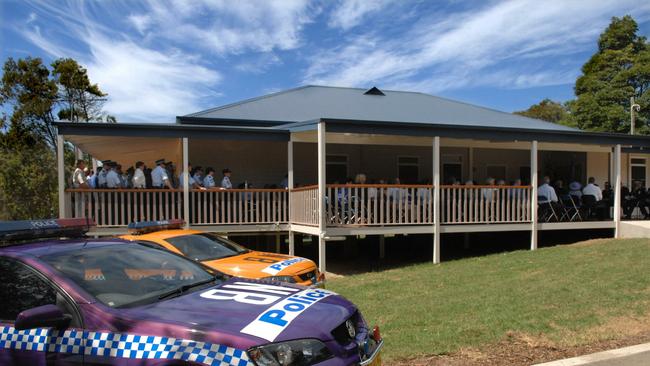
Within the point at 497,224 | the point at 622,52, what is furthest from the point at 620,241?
the point at 622,52

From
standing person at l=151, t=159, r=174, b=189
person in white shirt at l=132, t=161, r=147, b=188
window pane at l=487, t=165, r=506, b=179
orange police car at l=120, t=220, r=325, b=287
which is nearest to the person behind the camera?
orange police car at l=120, t=220, r=325, b=287

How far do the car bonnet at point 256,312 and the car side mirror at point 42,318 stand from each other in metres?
0.41

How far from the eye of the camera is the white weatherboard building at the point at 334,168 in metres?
12.8

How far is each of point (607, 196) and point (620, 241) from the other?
365 centimetres

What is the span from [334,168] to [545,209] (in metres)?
6.92

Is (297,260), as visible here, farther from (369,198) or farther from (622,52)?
(622,52)

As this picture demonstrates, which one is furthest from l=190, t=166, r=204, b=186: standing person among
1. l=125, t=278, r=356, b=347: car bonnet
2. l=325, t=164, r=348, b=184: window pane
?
l=125, t=278, r=356, b=347: car bonnet

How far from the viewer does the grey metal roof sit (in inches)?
688

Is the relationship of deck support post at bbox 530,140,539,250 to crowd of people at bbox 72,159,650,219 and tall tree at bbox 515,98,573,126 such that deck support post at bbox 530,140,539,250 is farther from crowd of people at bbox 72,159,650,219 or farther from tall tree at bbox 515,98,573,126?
tall tree at bbox 515,98,573,126

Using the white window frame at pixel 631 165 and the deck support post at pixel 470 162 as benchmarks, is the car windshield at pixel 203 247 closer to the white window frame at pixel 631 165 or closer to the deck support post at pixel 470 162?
the deck support post at pixel 470 162

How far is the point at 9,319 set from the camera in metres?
3.70

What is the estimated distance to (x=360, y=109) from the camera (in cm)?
1892

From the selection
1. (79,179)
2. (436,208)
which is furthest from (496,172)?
(79,179)

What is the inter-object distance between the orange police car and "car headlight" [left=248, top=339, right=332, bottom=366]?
4.09 m
